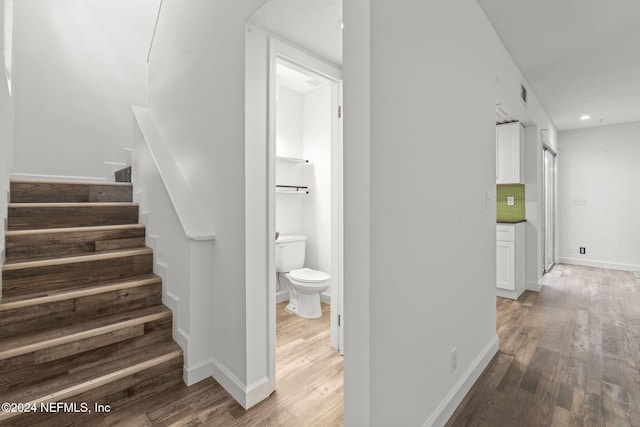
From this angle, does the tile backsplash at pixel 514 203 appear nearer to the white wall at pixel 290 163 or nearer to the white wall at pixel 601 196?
the white wall at pixel 601 196

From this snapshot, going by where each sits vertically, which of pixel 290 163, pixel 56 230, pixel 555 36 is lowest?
pixel 56 230

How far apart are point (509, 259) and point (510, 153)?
1.27m

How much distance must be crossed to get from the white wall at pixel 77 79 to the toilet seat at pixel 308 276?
2637mm

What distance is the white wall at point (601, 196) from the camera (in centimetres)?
492

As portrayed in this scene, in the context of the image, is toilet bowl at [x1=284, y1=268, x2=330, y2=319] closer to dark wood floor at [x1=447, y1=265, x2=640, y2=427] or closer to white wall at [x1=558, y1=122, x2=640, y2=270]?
dark wood floor at [x1=447, y1=265, x2=640, y2=427]

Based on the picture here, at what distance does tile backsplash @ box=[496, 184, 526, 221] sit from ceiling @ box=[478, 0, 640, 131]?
118 centimetres

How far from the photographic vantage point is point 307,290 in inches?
113

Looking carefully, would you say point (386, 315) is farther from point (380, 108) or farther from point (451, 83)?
point (451, 83)

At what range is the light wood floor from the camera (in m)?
1.51

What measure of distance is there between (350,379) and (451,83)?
59.1 inches

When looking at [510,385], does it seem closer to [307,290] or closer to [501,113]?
[307,290]

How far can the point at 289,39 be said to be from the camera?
6.08ft

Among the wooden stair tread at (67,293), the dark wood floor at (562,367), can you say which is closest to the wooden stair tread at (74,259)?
the wooden stair tread at (67,293)

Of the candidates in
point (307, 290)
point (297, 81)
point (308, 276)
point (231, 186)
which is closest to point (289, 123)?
point (297, 81)
